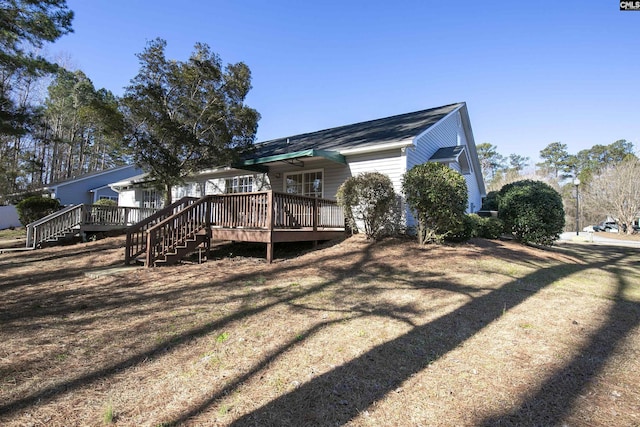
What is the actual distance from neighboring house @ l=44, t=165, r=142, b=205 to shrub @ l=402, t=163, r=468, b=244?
25131 millimetres

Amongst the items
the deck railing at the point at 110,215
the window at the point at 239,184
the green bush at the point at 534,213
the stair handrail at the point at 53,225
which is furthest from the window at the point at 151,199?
the green bush at the point at 534,213

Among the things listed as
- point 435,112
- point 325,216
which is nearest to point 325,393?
point 325,216

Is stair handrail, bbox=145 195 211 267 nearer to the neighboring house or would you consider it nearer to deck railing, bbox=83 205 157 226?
deck railing, bbox=83 205 157 226

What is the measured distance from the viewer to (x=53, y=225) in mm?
13398

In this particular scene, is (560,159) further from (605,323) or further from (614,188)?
(605,323)

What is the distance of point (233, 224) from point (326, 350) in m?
6.00

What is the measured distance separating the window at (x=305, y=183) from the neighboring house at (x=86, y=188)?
1925 cm

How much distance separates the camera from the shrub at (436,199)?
8.34 meters

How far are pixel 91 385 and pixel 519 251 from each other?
10.1m

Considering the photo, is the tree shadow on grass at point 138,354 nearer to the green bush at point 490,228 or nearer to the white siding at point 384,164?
the white siding at point 384,164

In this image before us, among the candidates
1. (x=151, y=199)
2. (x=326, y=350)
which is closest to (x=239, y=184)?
(x=151, y=199)

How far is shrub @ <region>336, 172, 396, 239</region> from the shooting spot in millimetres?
9023

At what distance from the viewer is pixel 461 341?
3611mm

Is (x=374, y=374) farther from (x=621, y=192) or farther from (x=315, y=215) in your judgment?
(x=621, y=192)
